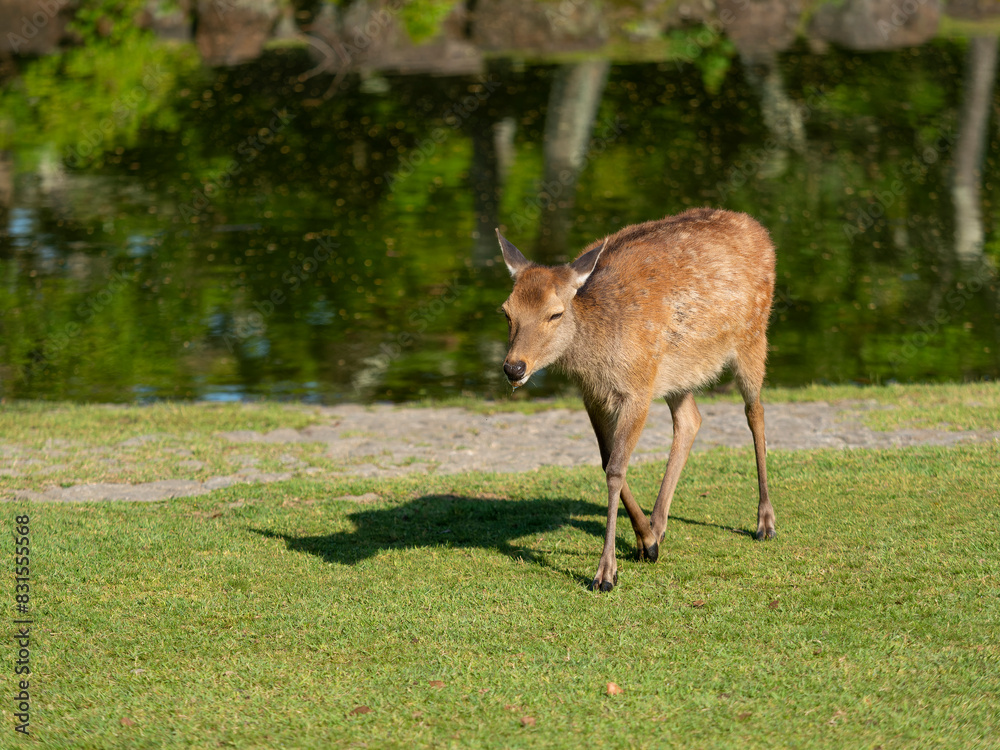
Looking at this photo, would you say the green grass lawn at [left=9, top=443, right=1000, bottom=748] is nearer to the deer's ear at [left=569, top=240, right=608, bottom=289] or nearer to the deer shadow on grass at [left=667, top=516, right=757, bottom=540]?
the deer shadow on grass at [left=667, top=516, right=757, bottom=540]

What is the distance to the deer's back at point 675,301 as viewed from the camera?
25.6ft

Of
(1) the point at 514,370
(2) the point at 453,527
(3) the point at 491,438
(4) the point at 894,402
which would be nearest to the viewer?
(1) the point at 514,370

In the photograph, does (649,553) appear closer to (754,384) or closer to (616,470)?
(616,470)

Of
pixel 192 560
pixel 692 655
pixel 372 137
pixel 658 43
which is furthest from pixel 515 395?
pixel 658 43

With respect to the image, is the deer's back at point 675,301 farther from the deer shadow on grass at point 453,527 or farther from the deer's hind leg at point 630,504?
the deer shadow on grass at point 453,527

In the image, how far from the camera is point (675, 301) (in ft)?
26.7

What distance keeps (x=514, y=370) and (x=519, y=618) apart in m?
1.46

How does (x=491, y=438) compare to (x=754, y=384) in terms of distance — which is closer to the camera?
(x=754, y=384)

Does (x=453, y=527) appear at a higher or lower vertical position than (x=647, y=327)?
lower

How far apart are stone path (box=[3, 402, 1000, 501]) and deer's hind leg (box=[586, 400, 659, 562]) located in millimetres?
2415

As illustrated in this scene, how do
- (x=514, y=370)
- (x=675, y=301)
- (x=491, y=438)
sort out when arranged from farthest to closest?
(x=491, y=438) → (x=675, y=301) → (x=514, y=370)

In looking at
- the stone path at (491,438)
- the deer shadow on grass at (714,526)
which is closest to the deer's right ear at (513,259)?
the deer shadow on grass at (714,526)

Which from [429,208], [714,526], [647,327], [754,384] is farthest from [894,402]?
[429,208]

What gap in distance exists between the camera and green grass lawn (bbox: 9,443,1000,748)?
5.77 metres
